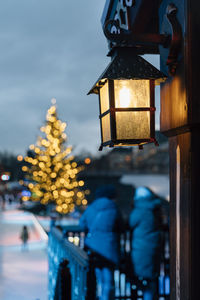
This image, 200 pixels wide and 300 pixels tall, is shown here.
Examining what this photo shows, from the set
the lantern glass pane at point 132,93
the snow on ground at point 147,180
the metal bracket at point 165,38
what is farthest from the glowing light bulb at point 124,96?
the snow on ground at point 147,180

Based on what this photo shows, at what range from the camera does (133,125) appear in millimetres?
3621

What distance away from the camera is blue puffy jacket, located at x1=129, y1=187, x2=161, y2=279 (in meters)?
6.01

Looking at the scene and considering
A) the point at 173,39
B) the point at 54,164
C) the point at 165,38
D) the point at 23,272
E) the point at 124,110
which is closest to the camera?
the point at 173,39

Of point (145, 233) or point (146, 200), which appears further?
point (145, 233)

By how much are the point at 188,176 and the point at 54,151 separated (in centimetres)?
3035

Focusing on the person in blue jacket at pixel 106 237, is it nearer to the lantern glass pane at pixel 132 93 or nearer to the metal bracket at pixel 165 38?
the lantern glass pane at pixel 132 93

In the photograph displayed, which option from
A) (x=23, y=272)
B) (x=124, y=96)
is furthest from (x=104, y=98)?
(x=23, y=272)

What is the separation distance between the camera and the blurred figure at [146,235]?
19.7 ft

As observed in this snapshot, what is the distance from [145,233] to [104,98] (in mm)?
2860

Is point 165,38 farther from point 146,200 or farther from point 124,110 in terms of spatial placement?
point 146,200

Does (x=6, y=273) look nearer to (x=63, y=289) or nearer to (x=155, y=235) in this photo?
(x=155, y=235)

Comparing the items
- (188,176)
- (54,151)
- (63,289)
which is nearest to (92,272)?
(63,289)

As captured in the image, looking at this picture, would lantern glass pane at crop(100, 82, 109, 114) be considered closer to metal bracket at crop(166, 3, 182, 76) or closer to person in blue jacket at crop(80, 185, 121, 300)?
metal bracket at crop(166, 3, 182, 76)

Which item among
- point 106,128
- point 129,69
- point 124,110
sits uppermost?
point 129,69
